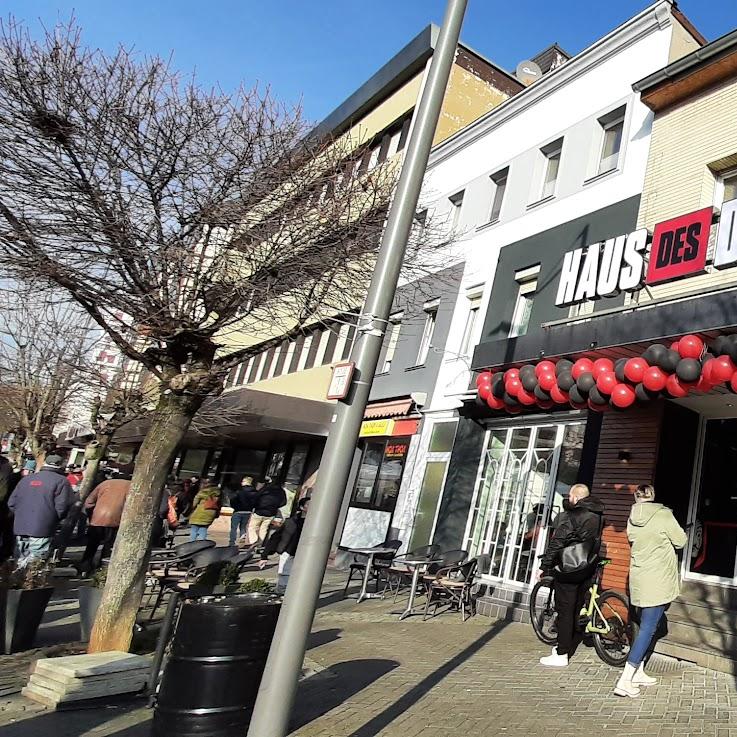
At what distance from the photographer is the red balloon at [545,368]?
8.72m

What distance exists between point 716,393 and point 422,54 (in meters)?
15.0

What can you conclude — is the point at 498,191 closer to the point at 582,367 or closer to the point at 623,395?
the point at 582,367

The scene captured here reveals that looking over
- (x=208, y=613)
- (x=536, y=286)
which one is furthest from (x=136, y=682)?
(x=536, y=286)

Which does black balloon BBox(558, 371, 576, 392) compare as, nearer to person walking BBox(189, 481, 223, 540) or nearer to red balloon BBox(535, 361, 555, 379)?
red balloon BBox(535, 361, 555, 379)

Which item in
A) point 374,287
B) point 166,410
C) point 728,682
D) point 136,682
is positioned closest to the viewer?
point 374,287

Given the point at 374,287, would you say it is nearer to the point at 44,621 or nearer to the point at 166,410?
the point at 166,410

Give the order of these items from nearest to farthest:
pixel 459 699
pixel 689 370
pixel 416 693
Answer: pixel 459 699 < pixel 416 693 < pixel 689 370

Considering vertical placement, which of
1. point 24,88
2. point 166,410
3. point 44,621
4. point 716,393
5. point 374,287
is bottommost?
point 44,621

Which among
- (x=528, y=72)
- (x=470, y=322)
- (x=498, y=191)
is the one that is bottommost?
(x=470, y=322)

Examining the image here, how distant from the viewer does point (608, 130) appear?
12680 mm

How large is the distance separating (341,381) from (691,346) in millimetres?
4530

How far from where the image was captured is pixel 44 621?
7797 mm

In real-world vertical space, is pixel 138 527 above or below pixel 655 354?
below

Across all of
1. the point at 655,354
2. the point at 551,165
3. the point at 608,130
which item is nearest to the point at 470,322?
the point at 551,165
